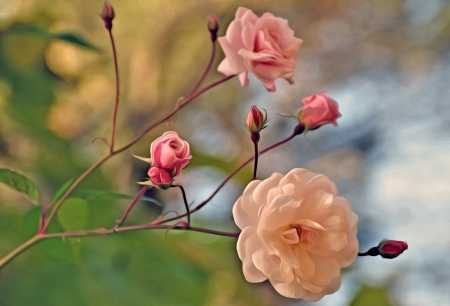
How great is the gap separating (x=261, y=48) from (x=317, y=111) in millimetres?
110

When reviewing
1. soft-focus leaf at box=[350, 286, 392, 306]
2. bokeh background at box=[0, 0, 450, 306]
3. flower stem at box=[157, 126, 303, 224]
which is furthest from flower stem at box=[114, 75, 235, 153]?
soft-focus leaf at box=[350, 286, 392, 306]

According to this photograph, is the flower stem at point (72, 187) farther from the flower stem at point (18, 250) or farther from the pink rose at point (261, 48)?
the pink rose at point (261, 48)

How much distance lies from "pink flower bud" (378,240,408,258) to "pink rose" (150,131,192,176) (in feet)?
0.86

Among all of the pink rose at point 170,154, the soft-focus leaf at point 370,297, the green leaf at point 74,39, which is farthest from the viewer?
the green leaf at point 74,39

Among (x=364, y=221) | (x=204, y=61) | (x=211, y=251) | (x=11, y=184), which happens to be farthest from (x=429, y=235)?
(x=11, y=184)

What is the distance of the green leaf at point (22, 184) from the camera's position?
556 millimetres

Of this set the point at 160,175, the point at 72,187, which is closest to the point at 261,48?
the point at 160,175

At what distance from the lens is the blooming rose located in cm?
45

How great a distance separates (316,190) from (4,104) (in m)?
0.50

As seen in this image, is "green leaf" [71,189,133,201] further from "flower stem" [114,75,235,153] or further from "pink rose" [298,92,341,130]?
"pink rose" [298,92,341,130]

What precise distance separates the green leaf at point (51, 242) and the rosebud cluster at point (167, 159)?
0.69ft

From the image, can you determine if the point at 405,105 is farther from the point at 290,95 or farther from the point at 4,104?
the point at 4,104

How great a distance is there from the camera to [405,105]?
1.92 ft

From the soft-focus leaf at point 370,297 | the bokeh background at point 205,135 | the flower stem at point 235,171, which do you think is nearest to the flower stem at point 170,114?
the bokeh background at point 205,135
